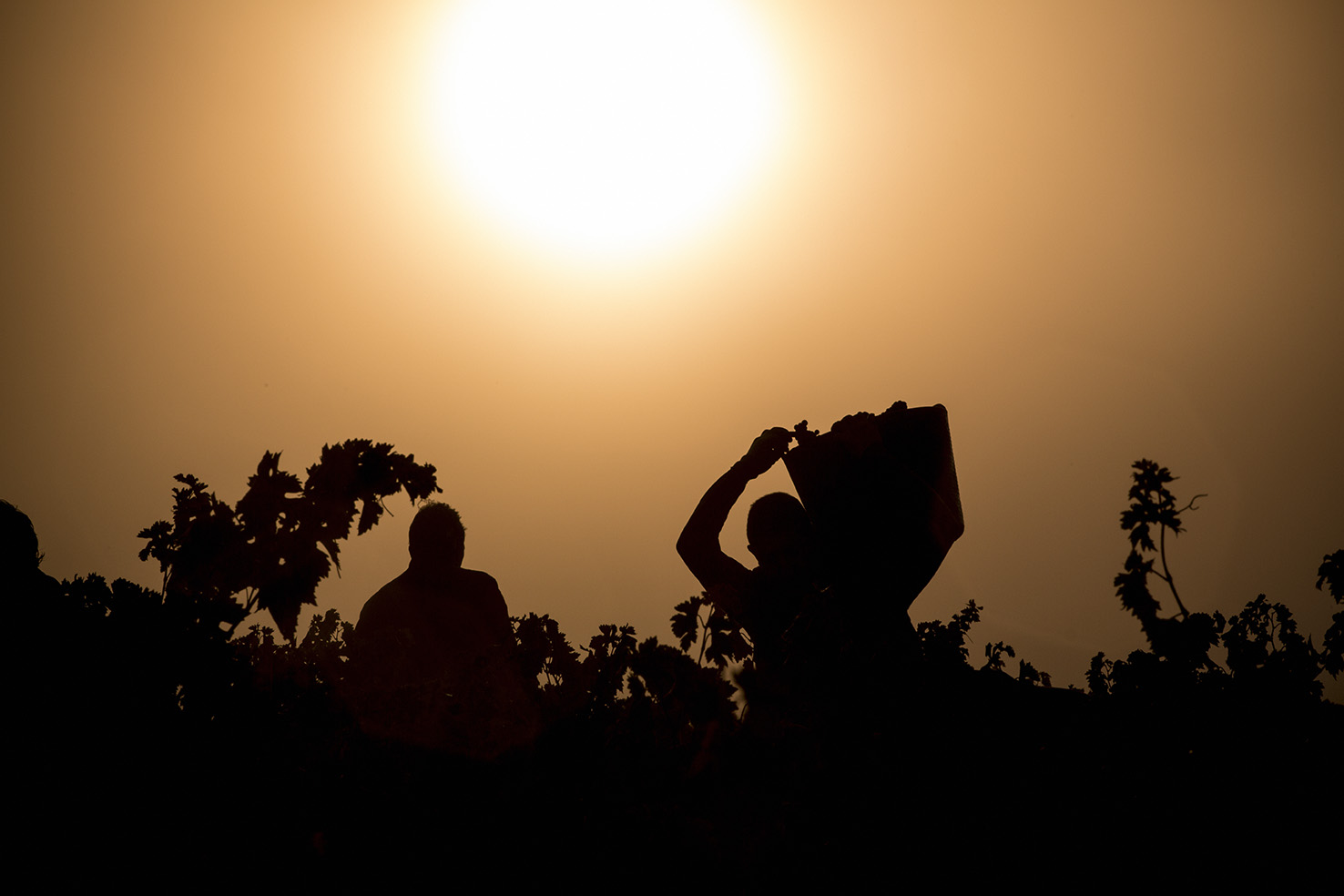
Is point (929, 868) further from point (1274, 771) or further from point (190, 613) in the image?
point (190, 613)

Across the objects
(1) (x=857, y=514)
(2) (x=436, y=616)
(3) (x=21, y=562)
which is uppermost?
(1) (x=857, y=514)

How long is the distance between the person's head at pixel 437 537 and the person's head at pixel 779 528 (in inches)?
68.4

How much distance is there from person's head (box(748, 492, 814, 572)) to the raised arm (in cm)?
24

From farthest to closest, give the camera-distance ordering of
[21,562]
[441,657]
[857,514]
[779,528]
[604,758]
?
[779,528] → [857,514] → [441,657] → [21,562] → [604,758]

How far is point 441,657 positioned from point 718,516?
1.64 meters

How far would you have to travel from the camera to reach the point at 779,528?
507 centimetres

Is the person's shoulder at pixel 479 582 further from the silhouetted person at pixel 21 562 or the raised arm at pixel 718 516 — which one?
the silhouetted person at pixel 21 562

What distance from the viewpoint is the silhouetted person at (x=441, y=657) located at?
283 centimetres

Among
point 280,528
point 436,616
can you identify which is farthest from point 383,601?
point 280,528

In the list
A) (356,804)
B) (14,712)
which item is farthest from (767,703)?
(14,712)

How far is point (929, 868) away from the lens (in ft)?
8.99

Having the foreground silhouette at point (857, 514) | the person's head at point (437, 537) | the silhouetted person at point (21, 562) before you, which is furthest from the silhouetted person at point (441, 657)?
the foreground silhouette at point (857, 514)

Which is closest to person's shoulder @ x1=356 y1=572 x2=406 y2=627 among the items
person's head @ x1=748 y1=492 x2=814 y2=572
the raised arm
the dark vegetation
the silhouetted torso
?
the silhouetted torso

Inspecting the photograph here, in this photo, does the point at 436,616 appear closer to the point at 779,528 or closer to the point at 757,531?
the point at 757,531
